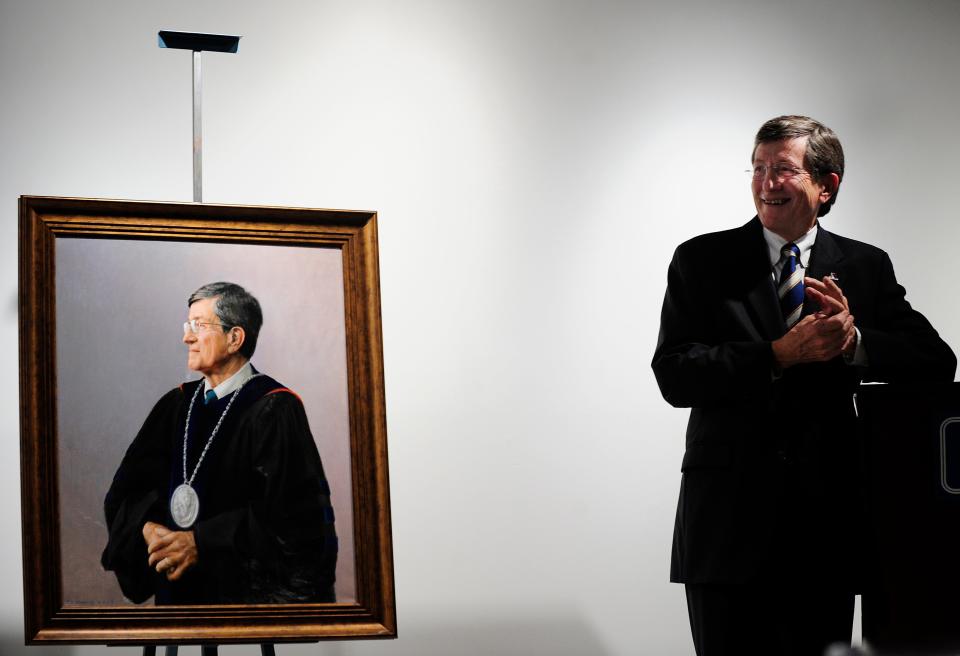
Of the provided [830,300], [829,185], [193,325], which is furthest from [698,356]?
[193,325]

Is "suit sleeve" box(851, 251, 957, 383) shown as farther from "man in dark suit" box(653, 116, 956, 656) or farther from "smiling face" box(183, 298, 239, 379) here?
"smiling face" box(183, 298, 239, 379)

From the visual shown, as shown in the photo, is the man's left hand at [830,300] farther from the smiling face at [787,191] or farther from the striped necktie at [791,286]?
the smiling face at [787,191]

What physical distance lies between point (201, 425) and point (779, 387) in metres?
1.23

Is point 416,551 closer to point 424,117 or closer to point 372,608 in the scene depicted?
point 372,608

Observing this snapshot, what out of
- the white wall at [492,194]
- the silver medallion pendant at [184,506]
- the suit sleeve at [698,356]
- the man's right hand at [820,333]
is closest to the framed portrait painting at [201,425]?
the silver medallion pendant at [184,506]

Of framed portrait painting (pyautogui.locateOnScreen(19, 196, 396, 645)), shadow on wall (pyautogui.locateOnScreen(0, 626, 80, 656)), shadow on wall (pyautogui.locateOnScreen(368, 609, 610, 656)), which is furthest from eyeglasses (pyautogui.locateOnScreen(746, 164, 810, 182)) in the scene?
shadow on wall (pyautogui.locateOnScreen(0, 626, 80, 656))

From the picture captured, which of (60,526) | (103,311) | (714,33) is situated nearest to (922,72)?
(714,33)

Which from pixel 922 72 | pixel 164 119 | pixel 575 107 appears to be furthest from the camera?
pixel 922 72

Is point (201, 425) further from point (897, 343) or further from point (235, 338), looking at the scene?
point (897, 343)

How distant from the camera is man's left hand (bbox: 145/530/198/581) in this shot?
2.31 metres

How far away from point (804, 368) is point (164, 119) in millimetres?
2135

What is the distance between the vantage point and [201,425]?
7.94 ft

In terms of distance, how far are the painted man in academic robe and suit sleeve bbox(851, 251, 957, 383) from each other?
120 centimetres

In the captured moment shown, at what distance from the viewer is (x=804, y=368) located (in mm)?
2098
